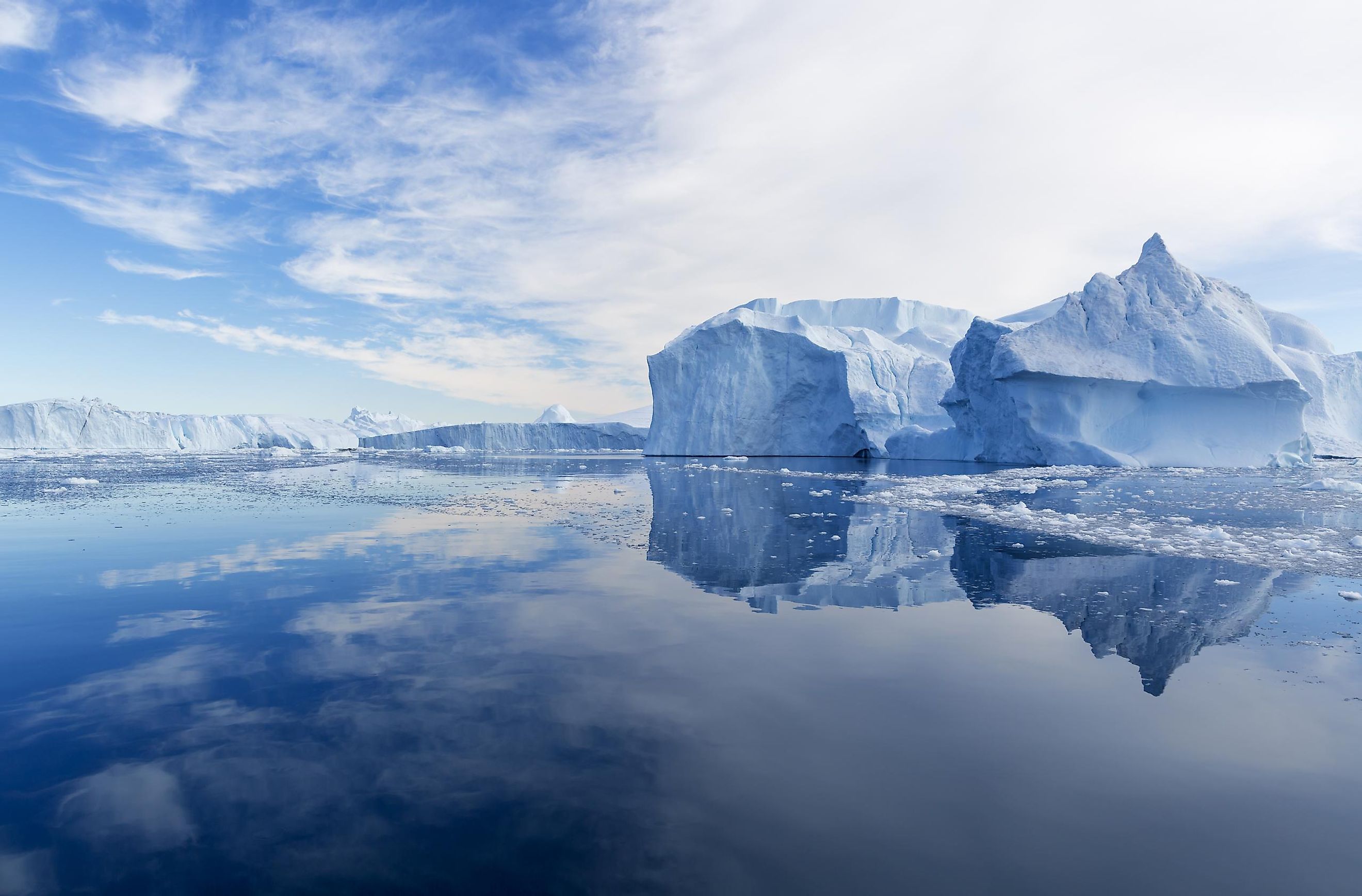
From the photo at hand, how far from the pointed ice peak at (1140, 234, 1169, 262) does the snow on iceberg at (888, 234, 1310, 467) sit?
0.16 ft

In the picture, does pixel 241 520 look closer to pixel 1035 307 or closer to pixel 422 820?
pixel 422 820

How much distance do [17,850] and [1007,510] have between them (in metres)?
12.3

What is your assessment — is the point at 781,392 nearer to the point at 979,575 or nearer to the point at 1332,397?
the point at 1332,397

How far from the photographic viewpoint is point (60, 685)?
3691mm

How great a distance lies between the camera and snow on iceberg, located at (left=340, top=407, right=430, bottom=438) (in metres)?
103

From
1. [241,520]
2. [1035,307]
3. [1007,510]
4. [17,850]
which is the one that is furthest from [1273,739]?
[1035,307]

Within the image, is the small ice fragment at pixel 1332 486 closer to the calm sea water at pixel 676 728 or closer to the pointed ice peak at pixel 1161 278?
the calm sea water at pixel 676 728

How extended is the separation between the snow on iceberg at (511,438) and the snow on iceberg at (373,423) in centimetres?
3045

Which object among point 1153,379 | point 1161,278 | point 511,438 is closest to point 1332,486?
point 1153,379

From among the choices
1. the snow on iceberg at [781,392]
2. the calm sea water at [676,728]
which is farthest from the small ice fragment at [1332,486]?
the snow on iceberg at [781,392]

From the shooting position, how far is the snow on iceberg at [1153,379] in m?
27.1

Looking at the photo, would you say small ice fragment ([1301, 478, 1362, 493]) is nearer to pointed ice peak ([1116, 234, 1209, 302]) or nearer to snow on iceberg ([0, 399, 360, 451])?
pointed ice peak ([1116, 234, 1209, 302])

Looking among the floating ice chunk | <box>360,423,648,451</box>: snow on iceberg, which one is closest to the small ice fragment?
the floating ice chunk

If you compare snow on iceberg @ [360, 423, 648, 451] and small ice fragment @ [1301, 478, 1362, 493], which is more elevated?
snow on iceberg @ [360, 423, 648, 451]
